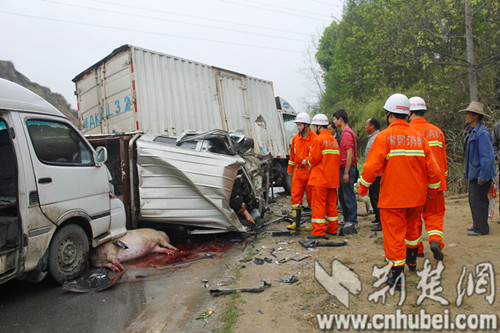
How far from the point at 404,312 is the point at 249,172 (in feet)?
11.6

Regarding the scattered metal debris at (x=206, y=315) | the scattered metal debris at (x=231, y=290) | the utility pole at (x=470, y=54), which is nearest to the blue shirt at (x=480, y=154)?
the scattered metal debris at (x=231, y=290)

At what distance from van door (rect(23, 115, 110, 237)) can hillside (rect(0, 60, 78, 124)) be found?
19.2 metres

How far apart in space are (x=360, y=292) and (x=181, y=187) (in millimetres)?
2639

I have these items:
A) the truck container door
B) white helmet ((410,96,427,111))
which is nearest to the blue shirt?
white helmet ((410,96,427,111))

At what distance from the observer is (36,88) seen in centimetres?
2411

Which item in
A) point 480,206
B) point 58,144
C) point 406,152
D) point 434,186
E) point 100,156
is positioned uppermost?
point 58,144

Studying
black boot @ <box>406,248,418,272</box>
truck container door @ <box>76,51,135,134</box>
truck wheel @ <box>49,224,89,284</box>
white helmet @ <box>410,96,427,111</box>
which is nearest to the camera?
black boot @ <box>406,248,418,272</box>

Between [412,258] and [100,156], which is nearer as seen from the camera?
[412,258]

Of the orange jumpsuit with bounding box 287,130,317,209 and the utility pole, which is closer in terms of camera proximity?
the orange jumpsuit with bounding box 287,130,317,209

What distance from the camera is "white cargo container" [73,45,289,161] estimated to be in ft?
21.8

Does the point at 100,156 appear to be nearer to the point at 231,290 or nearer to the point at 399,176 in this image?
the point at 231,290

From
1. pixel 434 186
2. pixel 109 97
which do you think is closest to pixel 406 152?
pixel 434 186

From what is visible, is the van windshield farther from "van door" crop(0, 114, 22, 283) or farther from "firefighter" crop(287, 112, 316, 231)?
"firefighter" crop(287, 112, 316, 231)

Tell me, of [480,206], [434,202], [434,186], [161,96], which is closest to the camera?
[434,186]
